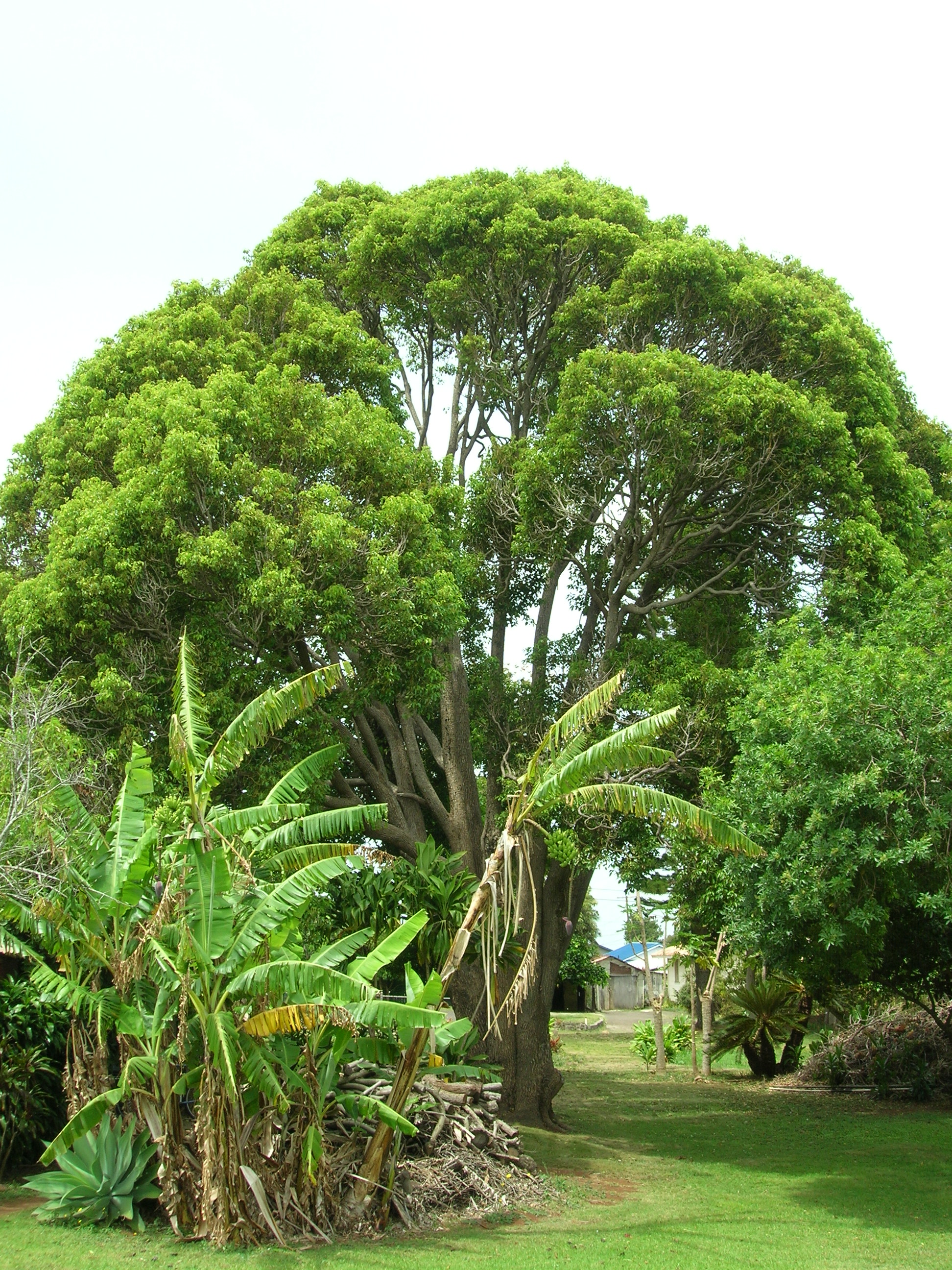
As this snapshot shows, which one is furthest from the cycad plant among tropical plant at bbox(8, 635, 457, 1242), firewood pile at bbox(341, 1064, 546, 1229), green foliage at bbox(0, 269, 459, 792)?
green foliage at bbox(0, 269, 459, 792)

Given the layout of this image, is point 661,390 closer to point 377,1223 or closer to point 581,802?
point 581,802

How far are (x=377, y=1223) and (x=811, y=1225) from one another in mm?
4441

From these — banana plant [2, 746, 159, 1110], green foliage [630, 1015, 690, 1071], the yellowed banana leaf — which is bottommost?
green foliage [630, 1015, 690, 1071]

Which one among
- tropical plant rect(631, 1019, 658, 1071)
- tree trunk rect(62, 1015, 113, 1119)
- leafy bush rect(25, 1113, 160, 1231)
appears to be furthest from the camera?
tropical plant rect(631, 1019, 658, 1071)

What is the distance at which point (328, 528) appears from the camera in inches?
543

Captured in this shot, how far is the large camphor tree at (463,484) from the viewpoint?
14086mm

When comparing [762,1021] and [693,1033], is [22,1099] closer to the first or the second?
[762,1021]

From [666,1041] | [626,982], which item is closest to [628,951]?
[626,982]

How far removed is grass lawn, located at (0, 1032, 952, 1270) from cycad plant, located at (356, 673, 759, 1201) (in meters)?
1.45

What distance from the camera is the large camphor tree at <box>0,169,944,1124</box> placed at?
46.2 feet

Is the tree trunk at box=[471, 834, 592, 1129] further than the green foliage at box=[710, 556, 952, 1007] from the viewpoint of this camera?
Yes

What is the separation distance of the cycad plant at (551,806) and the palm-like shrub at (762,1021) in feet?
49.5

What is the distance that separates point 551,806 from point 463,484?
973 cm

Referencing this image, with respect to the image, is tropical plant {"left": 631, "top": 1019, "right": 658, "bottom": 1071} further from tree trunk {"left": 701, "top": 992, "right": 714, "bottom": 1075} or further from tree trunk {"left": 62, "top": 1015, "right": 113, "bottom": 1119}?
tree trunk {"left": 62, "top": 1015, "right": 113, "bottom": 1119}
